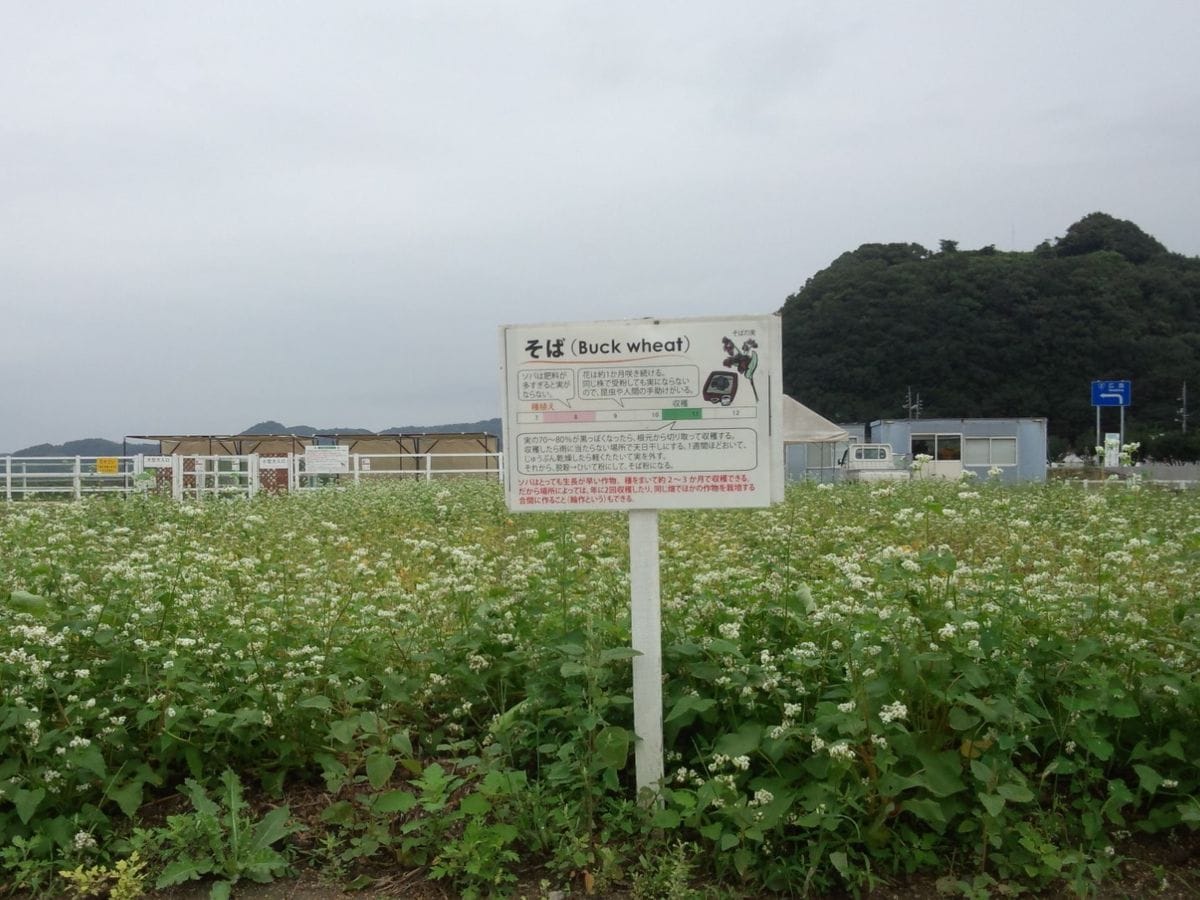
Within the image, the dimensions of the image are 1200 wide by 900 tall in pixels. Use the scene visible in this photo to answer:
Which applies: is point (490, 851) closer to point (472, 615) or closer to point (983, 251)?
point (472, 615)

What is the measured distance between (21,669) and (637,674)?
6.56ft

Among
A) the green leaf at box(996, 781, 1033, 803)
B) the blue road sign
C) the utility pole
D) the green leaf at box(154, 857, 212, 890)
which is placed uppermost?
the utility pole

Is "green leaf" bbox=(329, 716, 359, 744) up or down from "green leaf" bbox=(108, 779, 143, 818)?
up

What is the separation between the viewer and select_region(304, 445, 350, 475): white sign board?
23.1 meters

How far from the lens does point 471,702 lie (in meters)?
3.80

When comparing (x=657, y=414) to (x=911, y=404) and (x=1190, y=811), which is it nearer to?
(x=1190, y=811)

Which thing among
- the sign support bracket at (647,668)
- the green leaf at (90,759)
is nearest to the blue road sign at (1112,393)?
the sign support bracket at (647,668)

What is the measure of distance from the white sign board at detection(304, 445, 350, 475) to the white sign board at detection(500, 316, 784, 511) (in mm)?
20209

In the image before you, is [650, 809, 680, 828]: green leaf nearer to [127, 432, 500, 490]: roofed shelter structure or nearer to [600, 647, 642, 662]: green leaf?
[600, 647, 642, 662]: green leaf

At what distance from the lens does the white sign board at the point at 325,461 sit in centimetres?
2306

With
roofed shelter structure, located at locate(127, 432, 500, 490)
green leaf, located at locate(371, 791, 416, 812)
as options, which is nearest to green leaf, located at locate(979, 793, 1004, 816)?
green leaf, located at locate(371, 791, 416, 812)

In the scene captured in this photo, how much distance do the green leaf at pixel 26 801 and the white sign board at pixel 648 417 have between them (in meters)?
1.71

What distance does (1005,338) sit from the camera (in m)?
60.2

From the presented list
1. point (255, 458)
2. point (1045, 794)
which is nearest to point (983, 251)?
point (255, 458)
